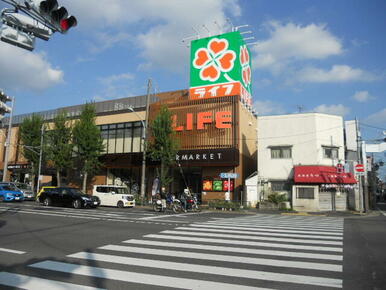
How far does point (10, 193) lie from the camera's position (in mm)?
26875

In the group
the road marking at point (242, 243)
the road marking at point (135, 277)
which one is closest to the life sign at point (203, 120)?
the road marking at point (242, 243)

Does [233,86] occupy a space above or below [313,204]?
above

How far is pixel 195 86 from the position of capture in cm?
3644

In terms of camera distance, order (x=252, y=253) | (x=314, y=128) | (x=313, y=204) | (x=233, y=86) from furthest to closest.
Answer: (x=233, y=86), (x=314, y=128), (x=313, y=204), (x=252, y=253)

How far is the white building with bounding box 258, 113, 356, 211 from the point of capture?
2555 centimetres

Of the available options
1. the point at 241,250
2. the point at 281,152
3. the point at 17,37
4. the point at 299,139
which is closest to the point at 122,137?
the point at 281,152

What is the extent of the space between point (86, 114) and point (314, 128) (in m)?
23.9

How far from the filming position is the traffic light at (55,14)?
5.86m

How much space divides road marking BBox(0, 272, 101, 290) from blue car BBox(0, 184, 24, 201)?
82.0 feet

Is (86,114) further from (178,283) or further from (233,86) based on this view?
(178,283)

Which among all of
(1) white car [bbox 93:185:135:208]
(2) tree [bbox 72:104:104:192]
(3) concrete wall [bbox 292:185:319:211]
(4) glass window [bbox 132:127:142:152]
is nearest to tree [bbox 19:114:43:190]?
(2) tree [bbox 72:104:104:192]

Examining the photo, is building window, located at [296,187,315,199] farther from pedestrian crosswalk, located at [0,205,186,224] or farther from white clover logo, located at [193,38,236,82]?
white clover logo, located at [193,38,236,82]

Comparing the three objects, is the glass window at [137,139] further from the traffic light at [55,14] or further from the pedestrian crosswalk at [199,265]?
the traffic light at [55,14]

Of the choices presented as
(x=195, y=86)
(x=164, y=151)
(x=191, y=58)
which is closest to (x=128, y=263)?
(x=164, y=151)
